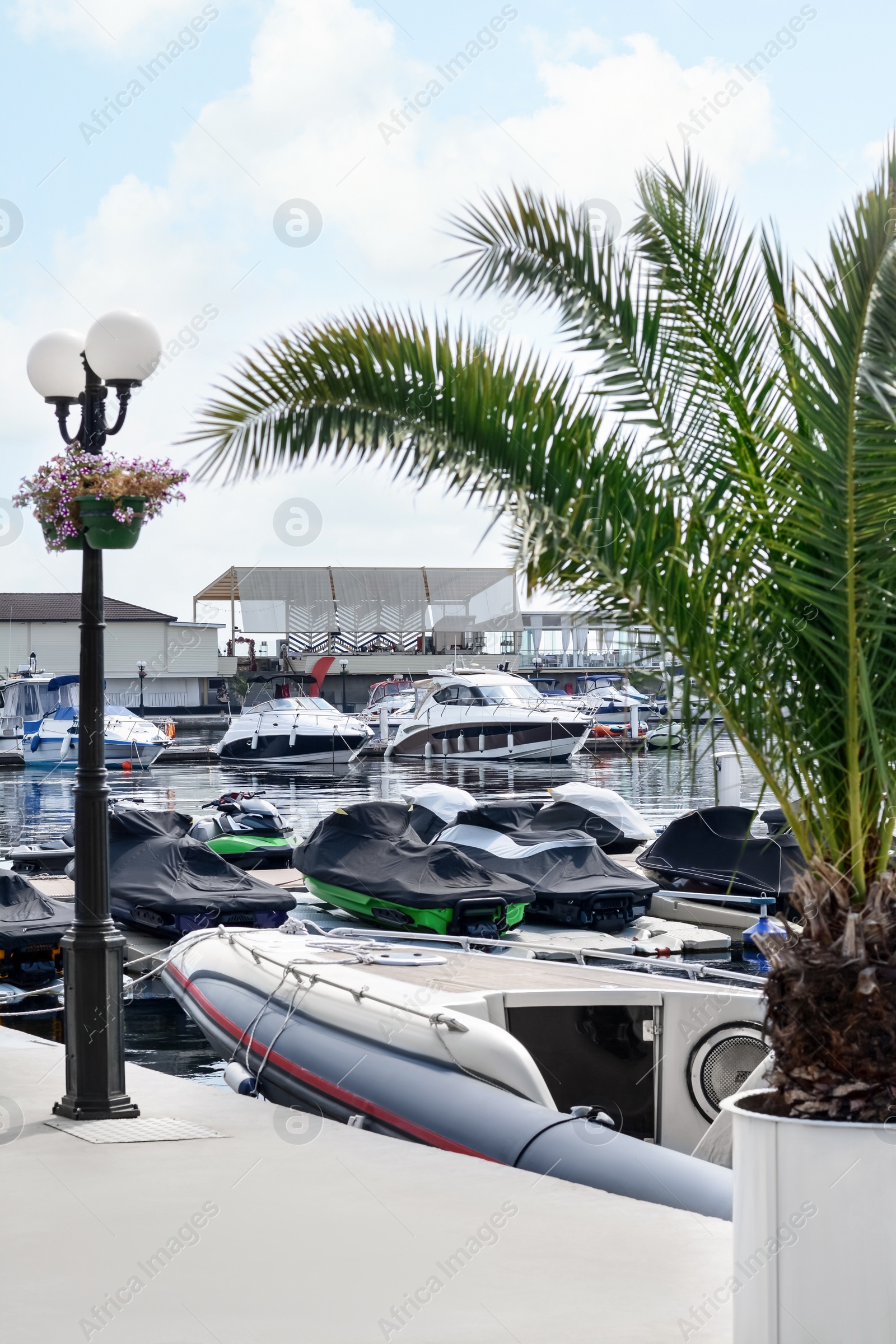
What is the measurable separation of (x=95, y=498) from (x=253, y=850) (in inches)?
567

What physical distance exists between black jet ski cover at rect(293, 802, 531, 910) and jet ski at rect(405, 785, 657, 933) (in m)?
0.56

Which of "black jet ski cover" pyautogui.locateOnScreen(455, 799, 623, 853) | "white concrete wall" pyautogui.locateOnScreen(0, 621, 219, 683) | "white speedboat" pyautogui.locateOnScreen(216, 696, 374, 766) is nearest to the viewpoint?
"black jet ski cover" pyautogui.locateOnScreen(455, 799, 623, 853)

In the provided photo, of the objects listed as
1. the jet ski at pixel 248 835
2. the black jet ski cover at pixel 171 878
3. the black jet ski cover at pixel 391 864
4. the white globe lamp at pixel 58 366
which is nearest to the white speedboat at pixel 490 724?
the jet ski at pixel 248 835

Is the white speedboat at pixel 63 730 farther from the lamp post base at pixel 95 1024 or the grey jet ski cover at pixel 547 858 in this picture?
the lamp post base at pixel 95 1024

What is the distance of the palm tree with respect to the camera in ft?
13.4

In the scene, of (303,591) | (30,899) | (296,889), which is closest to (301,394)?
(30,899)

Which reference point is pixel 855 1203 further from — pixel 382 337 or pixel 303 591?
pixel 303 591

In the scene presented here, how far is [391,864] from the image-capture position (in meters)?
17.2

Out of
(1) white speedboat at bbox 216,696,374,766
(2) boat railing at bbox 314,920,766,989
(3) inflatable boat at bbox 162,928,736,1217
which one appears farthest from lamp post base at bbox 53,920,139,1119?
(1) white speedboat at bbox 216,696,374,766

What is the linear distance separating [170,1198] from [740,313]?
4624mm

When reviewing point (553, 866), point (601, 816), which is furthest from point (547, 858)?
point (601, 816)

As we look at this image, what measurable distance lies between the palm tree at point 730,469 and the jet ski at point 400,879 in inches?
466

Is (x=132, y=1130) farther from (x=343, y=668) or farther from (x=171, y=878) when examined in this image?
(x=343, y=668)

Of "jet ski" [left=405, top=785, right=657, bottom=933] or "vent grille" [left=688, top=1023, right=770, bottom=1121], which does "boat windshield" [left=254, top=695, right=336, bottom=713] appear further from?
"vent grille" [left=688, top=1023, right=770, bottom=1121]
